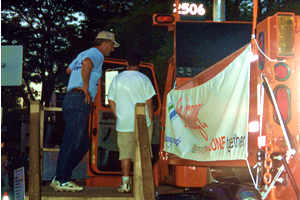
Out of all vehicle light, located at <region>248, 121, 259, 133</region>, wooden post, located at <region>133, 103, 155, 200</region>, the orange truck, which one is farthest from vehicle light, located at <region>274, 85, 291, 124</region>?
wooden post, located at <region>133, 103, 155, 200</region>

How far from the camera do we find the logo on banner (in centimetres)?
579

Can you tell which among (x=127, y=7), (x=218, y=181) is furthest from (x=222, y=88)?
(x=127, y=7)

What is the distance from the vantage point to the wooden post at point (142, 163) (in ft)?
16.8

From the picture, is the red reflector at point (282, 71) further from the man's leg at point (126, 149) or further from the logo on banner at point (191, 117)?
the man's leg at point (126, 149)

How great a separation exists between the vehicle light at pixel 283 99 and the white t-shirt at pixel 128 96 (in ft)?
7.13

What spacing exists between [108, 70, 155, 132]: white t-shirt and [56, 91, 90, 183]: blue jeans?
52cm

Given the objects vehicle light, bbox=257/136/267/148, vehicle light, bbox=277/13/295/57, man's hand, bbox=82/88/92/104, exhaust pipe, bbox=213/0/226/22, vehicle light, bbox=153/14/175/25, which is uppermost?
exhaust pipe, bbox=213/0/226/22

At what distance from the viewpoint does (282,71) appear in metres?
4.39

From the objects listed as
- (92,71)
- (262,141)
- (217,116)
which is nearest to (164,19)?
(92,71)

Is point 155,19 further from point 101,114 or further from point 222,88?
point 222,88

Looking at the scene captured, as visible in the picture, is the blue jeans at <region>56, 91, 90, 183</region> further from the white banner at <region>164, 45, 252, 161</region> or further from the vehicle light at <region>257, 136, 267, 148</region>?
the vehicle light at <region>257, 136, 267, 148</region>

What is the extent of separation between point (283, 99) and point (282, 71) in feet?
0.75

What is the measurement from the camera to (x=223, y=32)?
8633mm

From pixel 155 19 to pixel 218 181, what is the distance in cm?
361
